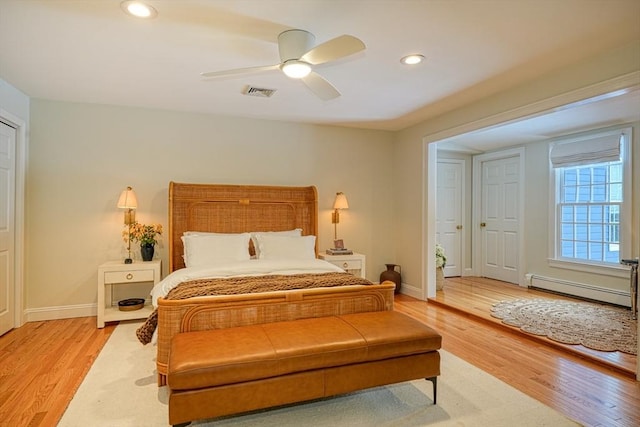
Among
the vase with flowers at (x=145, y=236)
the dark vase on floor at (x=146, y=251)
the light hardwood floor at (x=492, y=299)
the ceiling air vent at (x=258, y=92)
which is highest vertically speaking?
the ceiling air vent at (x=258, y=92)

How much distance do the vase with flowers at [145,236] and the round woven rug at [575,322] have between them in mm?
3995

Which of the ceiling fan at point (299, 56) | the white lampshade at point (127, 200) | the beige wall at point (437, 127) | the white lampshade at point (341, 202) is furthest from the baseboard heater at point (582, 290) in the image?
the white lampshade at point (127, 200)

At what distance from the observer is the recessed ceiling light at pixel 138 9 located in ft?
7.17

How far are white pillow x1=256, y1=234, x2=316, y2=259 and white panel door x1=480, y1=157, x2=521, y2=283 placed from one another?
385 centimetres

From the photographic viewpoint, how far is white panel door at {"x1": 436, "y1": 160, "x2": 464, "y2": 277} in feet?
21.7

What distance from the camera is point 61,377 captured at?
9.06 feet

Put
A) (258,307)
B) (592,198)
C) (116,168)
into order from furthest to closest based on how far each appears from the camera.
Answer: (592,198)
(116,168)
(258,307)

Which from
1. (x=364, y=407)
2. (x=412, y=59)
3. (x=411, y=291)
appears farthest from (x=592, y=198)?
(x=364, y=407)

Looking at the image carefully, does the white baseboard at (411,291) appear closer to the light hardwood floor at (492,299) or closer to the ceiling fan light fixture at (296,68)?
the light hardwood floor at (492,299)

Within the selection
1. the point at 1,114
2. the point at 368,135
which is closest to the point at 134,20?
the point at 1,114

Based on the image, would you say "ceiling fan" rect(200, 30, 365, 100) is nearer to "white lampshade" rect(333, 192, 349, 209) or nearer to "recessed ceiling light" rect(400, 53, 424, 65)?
"recessed ceiling light" rect(400, 53, 424, 65)

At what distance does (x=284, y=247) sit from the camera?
415cm

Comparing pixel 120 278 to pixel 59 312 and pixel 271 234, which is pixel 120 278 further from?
pixel 271 234

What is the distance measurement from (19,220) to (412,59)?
421 cm
